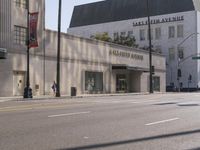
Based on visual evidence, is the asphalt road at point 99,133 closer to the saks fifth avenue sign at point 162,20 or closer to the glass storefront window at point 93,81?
the glass storefront window at point 93,81

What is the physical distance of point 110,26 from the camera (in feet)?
364

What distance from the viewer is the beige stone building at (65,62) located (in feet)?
143

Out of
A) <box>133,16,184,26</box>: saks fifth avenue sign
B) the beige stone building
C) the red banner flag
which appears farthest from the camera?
<box>133,16,184,26</box>: saks fifth avenue sign

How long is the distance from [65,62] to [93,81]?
7.65 metres

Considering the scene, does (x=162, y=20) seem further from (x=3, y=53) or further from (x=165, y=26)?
(x=3, y=53)

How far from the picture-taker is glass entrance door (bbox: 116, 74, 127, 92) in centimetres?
6383

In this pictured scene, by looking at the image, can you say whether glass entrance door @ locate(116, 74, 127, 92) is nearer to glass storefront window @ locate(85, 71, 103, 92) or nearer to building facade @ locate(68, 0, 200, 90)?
glass storefront window @ locate(85, 71, 103, 92)

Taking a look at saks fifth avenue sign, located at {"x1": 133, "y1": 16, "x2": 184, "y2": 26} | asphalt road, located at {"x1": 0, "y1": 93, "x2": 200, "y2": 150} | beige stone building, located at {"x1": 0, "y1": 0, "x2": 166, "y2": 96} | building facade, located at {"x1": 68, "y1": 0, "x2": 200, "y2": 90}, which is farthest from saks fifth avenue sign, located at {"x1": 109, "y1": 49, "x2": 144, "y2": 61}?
asphalt road, located at {"x1": 0, "y1": 93, "x2": 200, "y2": 150}

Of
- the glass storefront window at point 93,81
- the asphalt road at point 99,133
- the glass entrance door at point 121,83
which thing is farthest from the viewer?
the glass entrance door at point 121,83

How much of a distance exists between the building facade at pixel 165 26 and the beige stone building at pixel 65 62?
100.0 ft

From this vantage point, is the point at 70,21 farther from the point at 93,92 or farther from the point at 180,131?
the point at 180,131

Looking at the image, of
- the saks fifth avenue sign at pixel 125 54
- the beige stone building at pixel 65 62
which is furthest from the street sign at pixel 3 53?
the saks fifth avenue sign at pixel 125 54

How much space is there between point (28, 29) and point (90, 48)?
15151 millimetres

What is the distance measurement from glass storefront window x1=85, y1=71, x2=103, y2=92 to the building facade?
40865mm
